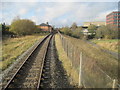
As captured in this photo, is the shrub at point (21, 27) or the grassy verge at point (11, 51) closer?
the grassy verge at point (11, 51)

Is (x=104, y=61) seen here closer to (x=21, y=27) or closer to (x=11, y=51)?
(x=11, y=51)

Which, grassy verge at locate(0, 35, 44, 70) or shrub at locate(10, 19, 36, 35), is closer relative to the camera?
grassy verge at locate(0, 35, 44, 70)

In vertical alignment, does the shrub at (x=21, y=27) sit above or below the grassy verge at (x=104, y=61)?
above

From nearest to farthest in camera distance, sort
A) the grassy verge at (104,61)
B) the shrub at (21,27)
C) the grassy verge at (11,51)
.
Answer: the grassy verge at (104,61) < the grassy verge at (11,51) < the shrub at (21,27)

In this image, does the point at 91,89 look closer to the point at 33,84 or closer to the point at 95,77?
the point at 95,77

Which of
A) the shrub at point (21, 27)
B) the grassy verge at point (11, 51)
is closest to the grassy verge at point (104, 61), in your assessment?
the grassy verge at point (11, 51)

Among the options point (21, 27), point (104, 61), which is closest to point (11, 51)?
point (104, 61)

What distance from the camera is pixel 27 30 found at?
202 feet

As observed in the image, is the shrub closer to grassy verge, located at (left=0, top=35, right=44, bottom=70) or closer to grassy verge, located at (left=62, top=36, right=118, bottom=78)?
grassy verge, located at (left=0, top=35, right=44, bottom=70)

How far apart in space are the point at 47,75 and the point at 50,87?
62.6 inches

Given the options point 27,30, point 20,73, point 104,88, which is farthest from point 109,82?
point 27,30

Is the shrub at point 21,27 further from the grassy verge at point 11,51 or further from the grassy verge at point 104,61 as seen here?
the grassy verge at point 104,61

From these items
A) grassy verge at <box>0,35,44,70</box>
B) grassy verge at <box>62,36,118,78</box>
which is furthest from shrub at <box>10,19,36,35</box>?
grassy verge at <box>62,36,118,78</box>

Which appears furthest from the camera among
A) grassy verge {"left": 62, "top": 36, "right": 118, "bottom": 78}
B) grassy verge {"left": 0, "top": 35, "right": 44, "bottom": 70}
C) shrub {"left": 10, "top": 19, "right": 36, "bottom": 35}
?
shrub {"left": 10, "top": 19, "right": 36, "bottom": 35}
